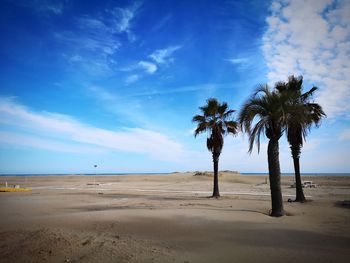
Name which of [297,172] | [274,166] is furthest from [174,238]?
[297,172]

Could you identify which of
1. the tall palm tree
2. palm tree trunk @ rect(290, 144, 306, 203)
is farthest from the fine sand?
palm tree trunk @ rect(290, 144, 306, 203)

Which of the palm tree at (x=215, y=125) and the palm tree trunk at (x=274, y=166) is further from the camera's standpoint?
the palm tree at (x=215, y=125)

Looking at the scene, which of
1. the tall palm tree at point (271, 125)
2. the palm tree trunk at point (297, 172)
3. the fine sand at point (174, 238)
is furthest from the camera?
the palm tree trunk at point (297, 172)

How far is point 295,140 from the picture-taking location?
18906mm

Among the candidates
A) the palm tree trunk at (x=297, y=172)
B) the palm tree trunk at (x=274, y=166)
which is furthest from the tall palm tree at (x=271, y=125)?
the palm tree trunk at (x=297, y=172)

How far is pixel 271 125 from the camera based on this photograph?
13453 mm

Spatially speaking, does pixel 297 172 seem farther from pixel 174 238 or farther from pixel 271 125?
pixel 174 238

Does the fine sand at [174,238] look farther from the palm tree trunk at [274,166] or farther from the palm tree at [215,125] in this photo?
the palm tree at [215,125]

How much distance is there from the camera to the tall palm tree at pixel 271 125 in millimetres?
13202

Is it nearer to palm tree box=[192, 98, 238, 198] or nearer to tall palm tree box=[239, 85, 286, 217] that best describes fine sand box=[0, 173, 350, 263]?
tall palm tree box=[239, 85, 286, 217]

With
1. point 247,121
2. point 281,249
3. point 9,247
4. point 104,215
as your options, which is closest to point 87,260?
point 9,247

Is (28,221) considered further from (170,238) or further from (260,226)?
(260,226)

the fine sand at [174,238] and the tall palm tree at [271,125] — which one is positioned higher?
the tall palm tree at [271,125]

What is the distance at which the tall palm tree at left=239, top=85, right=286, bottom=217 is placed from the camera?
13202 mm
